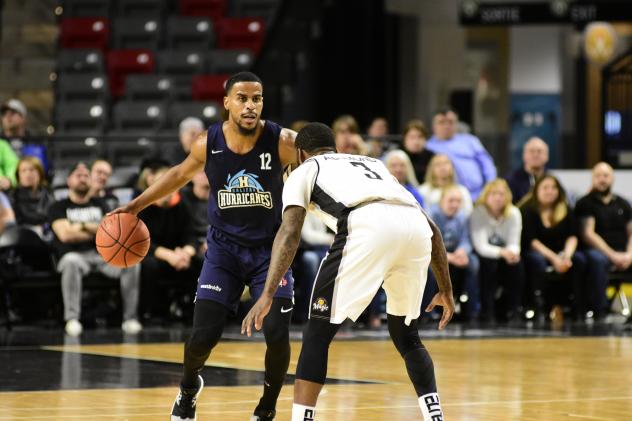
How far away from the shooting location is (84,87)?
Result: 1889 centimetres

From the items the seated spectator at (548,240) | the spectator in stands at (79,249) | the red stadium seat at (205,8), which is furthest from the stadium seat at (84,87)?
the seated spectator at (548,240)

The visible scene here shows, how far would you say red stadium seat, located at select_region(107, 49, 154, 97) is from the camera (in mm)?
19328

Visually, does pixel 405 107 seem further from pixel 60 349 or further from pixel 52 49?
pixel 60 349

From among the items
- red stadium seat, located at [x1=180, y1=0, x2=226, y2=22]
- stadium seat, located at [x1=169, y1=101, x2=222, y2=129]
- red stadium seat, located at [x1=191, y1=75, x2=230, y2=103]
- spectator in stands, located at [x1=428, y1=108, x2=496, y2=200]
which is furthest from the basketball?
red stadium seat, located at [x1=180, y1=0, x2=226, y2=22]

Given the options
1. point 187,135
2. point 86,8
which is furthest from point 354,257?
point 86,8

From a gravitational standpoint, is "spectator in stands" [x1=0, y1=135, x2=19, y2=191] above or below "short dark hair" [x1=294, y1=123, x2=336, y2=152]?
above

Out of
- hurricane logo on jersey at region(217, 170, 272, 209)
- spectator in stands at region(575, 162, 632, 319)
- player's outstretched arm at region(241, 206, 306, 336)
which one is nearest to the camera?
player's outstretched arm at region(241, 206, 306, 336)

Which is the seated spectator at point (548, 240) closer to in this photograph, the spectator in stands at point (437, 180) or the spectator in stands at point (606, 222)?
the spectator in stands at point (606, 222)

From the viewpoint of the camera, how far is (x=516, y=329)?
13602 mm

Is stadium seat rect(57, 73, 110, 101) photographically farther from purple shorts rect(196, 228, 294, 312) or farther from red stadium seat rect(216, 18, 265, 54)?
purple shorts rect(196, 228, 294, 312)

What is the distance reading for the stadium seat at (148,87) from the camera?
18688mm

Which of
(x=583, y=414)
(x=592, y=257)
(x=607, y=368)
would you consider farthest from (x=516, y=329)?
(x=583, y=414)

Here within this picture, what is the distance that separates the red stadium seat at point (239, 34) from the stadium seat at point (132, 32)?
0.92 m

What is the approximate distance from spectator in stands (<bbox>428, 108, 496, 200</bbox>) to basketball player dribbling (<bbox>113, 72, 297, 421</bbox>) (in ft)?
26.4
